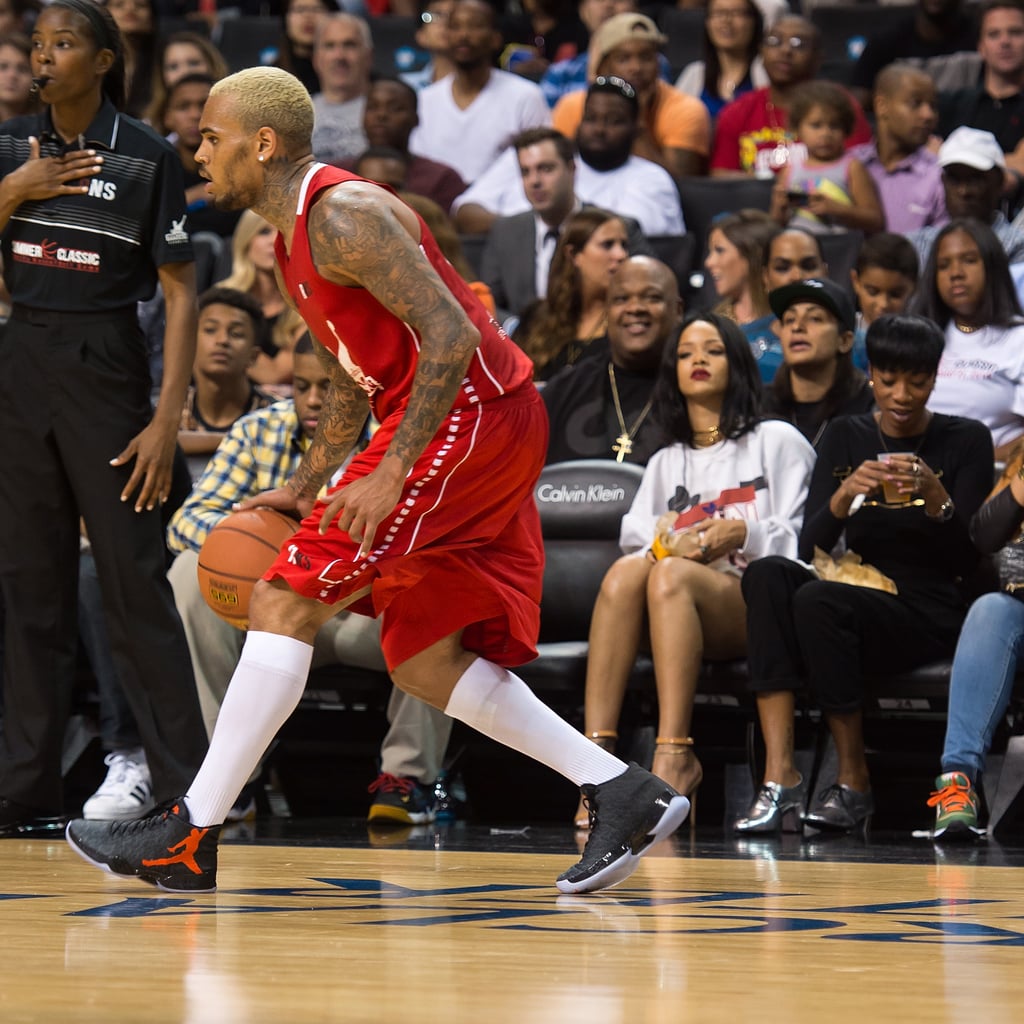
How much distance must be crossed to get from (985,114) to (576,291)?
2253 millimetres

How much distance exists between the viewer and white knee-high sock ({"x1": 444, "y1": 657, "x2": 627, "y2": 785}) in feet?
10.1

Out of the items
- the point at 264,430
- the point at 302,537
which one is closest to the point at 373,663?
the point at 264,430

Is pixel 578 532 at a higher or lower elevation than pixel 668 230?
lower

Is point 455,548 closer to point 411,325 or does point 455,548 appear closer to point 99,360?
point 411,325

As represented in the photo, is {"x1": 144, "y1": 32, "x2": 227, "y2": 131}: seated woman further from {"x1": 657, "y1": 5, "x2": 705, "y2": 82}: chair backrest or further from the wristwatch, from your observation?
the wristwatch

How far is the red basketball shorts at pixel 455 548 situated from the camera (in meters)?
2.88

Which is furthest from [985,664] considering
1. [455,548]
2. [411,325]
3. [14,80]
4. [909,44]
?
[14,80]

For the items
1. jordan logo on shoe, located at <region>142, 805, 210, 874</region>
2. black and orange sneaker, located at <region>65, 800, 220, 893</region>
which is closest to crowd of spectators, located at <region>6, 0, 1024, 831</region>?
black and orange sneaker, located at <region>65, 800, 220, 893</region>

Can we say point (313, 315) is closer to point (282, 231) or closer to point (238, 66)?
point (282, 231)

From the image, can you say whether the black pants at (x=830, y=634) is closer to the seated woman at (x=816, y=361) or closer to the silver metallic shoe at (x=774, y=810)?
the silver metallic shoe at (x=774, y=810)

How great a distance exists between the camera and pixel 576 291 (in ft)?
19.9

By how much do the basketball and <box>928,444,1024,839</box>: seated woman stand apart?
173 centimetres

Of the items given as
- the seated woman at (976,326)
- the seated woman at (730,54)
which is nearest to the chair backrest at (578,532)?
the seated woman at (976,326)

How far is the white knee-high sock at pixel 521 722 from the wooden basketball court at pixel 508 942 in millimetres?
225
